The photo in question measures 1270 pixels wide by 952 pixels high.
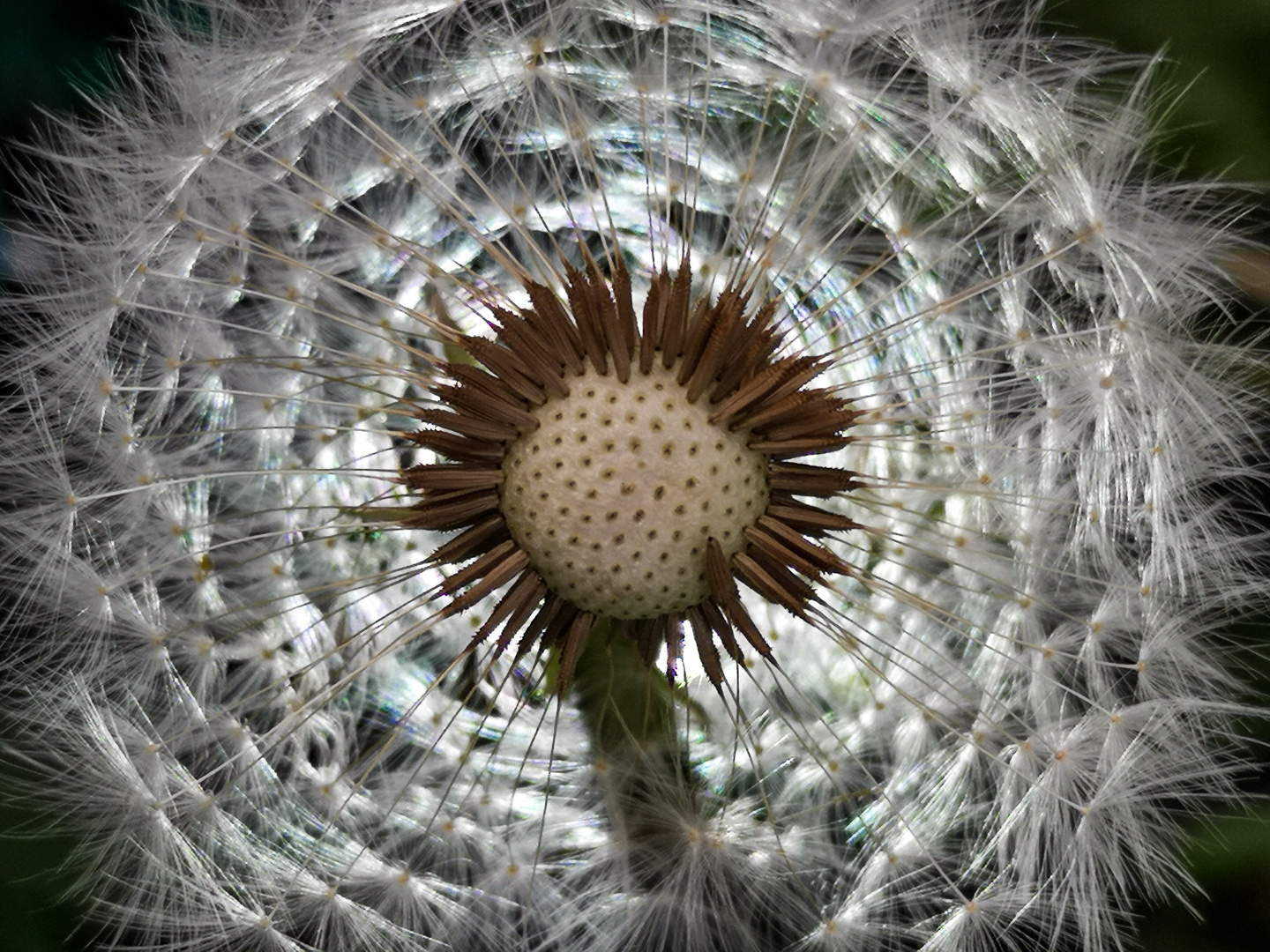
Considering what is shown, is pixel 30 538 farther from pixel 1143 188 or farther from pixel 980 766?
pixel 1143 188

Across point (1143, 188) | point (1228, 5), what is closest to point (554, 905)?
point (1143, 188)

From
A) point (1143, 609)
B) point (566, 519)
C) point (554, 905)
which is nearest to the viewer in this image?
point (566, 519)

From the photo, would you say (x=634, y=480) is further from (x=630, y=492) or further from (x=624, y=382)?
(x=624, y=382)

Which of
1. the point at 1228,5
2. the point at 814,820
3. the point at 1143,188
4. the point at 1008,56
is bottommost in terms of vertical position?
the point at 814,820

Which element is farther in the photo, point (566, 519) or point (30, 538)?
point (30, 538)
